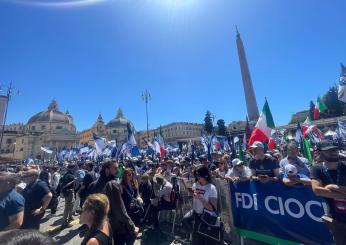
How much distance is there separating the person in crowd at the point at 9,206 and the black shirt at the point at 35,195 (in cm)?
100

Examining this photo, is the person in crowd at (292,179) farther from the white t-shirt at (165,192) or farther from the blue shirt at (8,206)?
the blue shirt at (8,206)

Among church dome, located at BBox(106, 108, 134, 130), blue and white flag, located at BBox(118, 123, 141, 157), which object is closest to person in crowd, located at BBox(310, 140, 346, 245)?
blue and white flag, located at BBox(118, 123, 141, 157)

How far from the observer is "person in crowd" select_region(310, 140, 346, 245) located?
2.65m

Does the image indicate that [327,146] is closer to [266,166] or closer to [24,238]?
[266,166]

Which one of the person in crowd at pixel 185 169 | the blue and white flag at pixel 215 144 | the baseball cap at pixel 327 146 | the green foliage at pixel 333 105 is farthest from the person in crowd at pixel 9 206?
the green foliage at pixel 333 105

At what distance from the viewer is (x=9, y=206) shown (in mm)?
3236

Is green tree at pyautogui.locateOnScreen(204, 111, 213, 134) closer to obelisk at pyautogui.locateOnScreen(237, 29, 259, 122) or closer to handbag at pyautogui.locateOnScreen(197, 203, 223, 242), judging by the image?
obelisk at pyautogui.locateOnScreen(237, 29, 259, 122)

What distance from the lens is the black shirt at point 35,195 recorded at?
424 cm

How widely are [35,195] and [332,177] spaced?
16.6ft

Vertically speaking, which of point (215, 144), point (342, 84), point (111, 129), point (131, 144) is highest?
point (111, 129)

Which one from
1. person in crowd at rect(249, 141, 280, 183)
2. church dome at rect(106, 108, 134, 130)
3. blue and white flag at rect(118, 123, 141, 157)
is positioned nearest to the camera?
person in crowd at rect(249, 141, 280, 183)

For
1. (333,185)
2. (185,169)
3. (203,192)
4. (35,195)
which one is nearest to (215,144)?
(185,169)

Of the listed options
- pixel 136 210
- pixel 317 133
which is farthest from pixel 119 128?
pixel 136 210

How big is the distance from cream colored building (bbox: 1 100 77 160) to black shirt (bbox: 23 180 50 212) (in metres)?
81.3
